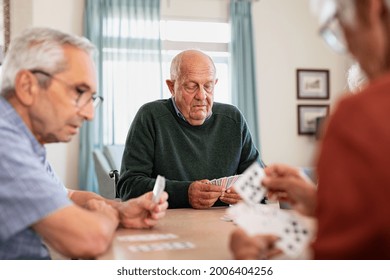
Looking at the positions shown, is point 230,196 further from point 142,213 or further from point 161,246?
point 161,246

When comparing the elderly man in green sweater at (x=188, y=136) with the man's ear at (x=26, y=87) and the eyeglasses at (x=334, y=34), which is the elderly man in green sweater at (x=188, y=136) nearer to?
the man's ear at (x=26, y=87)

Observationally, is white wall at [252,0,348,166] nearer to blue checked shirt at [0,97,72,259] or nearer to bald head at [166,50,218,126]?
bald head at [166,50,218,126]

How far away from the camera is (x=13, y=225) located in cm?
109

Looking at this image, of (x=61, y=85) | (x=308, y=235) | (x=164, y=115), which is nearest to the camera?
(x=308, y=235)

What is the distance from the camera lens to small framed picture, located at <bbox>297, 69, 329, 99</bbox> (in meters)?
6.23

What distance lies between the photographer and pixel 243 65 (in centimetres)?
599

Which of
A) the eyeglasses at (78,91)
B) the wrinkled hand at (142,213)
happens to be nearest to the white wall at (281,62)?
the wrinkled hand at (142,213)

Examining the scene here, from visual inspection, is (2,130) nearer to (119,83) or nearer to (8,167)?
(8,167)

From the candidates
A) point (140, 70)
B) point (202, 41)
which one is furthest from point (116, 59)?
point (202, 41)

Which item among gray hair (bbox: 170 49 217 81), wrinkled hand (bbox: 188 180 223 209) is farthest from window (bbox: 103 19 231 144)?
wrinkled hand (bbox: 188 180 223 209)

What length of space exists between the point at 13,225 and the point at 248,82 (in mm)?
5086

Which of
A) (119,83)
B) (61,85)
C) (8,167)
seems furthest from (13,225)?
(119,83)

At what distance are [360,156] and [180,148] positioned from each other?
69.5 inches

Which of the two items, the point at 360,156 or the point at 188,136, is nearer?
the point at 360,156
